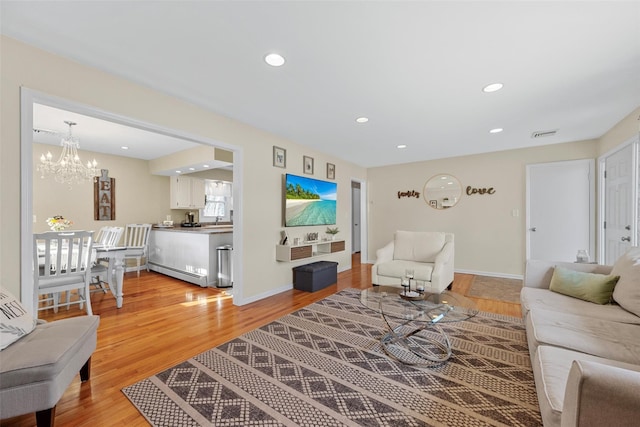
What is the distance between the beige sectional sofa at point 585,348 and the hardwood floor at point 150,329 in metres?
0.97

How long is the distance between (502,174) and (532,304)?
3.53 m

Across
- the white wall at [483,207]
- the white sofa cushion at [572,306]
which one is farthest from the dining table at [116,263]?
the white wall at [483,207]

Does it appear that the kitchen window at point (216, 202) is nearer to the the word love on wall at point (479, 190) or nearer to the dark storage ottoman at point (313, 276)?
the dark storage ottoman at point (313, 276)

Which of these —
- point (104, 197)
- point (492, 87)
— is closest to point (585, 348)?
point (492, 87)

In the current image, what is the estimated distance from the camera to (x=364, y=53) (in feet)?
6.26

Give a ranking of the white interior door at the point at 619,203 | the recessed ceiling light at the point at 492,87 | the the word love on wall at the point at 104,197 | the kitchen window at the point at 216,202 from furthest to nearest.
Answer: the kitchen window at the point at 216,202
the the word love on wall at the point at 104,197
the white interior door at the point at 619,203
the recessed ceiling light at the point at 492,87

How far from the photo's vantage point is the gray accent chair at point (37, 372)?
3.99 ft

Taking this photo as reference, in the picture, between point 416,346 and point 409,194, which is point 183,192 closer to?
point 409,194

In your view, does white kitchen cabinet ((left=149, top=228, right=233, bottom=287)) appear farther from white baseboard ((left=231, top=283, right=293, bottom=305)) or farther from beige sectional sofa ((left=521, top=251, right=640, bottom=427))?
beige sectional sofa ((left=521, top=251, right=640, bottom=427))

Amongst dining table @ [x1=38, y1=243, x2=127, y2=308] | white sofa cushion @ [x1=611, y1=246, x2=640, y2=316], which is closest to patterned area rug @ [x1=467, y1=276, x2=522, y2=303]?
white sofa cushion @ [x1=611, y1=246, x2=640, y2=316]

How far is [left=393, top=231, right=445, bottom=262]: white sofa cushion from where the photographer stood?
12.9ft

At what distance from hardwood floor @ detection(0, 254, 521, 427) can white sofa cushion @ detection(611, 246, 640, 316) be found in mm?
1132

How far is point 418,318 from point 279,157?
2.88 m

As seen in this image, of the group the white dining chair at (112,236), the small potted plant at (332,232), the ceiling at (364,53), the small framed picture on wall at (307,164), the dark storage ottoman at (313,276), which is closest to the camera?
the ceiling at (364,53)
